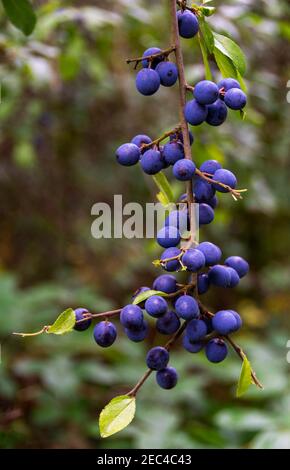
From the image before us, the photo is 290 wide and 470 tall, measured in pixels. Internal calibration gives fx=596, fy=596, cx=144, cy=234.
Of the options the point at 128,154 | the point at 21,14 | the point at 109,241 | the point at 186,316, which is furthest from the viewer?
the point at 109,241

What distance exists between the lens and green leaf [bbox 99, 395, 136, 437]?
0.81 m

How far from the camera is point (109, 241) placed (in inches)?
159

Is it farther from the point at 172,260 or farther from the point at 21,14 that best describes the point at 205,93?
the point at 21,14

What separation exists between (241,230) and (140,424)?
2407 mm

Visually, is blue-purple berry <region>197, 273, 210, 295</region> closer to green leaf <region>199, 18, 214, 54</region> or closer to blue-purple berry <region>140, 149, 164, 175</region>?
blue-purple berry <region>140, 149, 164, 175</region>

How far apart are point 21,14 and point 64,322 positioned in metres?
0.68

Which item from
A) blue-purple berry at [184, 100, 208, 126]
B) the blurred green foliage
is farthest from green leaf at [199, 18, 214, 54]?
the blurred green foliage

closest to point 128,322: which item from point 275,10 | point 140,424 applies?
point 140,424

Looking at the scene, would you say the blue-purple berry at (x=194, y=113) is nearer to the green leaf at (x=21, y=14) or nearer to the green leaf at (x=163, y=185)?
the green leaf at (x=163, y=185)

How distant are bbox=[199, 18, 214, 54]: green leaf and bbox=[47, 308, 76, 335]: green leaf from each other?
0.44 meters

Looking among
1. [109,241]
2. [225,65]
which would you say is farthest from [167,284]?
[109,241]

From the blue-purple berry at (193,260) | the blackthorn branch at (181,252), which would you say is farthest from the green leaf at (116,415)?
the blue-purple berry at (193,260)

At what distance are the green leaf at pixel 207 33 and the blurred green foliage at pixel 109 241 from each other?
46cm

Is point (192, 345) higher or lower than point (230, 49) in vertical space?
lower
